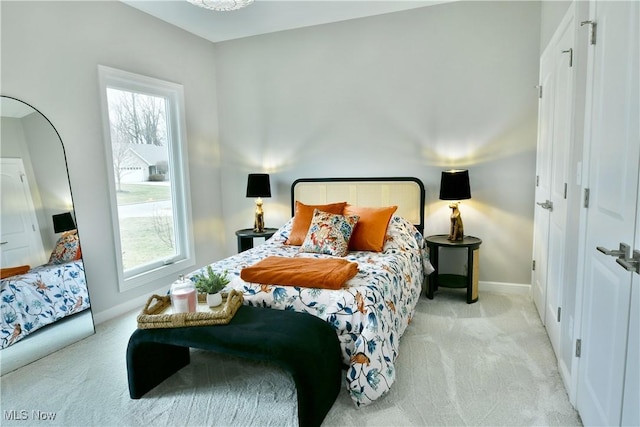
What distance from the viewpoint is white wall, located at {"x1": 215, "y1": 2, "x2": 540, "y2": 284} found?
358 centimetres

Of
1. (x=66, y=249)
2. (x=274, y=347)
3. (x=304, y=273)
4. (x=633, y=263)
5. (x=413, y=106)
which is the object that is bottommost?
(x=274, y=347)

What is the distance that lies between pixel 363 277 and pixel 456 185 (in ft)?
4.86

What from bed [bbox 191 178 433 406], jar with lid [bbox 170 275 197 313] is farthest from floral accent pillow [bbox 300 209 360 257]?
jar with lid [bbox 170 275 197 313]

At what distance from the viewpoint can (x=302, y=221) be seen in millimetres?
3666

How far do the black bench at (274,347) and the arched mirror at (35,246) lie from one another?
1.08 m

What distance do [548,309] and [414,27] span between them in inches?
109

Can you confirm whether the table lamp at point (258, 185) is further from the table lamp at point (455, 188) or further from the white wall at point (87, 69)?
the table lamp at point (455, 188)

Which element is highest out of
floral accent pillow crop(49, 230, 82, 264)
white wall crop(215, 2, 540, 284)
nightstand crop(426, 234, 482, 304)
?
white wall crop(215, 2, 540, 284)

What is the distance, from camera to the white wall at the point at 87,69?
9.19 ft

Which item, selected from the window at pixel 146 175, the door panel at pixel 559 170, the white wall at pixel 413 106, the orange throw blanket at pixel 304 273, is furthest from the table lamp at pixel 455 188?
the window at pixel 146 175

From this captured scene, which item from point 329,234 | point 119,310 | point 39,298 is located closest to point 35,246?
point 39,298

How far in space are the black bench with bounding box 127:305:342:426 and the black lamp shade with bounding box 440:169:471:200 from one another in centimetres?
190

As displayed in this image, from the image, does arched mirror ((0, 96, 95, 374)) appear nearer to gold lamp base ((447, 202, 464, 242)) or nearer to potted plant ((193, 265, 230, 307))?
potted plant ((193, 265, 230, 307))

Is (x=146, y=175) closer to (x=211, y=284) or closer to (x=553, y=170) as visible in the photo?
(x=211, y=284)
